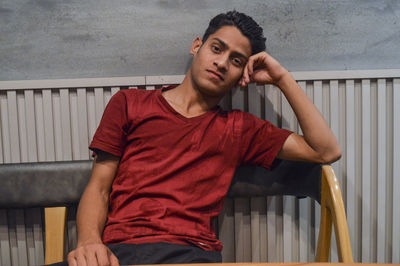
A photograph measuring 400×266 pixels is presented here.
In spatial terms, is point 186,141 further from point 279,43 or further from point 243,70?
point 279,43

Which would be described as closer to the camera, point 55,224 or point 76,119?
point 55,224

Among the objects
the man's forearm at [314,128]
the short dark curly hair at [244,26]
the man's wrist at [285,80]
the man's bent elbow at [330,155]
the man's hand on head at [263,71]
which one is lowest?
the man's bent elbow at [330,155]

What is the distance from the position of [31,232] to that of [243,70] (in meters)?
1.09

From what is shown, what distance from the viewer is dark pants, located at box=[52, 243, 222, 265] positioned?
0.74 m

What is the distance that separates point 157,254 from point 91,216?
9.5 inches

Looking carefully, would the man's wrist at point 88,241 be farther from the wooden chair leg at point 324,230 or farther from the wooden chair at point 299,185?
the wooden chair leg at point 324,230

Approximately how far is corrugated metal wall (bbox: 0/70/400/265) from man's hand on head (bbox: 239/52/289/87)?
12cm

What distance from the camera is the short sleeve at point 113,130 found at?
0.91m

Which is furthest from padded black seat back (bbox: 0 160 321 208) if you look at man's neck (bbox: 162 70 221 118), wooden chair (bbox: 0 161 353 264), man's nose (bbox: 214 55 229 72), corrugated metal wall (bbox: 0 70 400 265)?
man's nose (bbox: 214 55 229 72)

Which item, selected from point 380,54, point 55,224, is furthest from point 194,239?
point 380,54

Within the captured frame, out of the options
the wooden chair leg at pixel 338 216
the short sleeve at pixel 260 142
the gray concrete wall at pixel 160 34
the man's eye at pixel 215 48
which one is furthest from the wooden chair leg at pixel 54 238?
the wooden chair leg at pixel 338 216

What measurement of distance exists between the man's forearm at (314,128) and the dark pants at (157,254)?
0.50m

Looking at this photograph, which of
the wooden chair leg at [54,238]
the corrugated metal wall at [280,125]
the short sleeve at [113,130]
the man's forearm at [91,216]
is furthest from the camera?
the corrugated metal wall at [280,125]

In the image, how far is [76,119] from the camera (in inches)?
45.6
